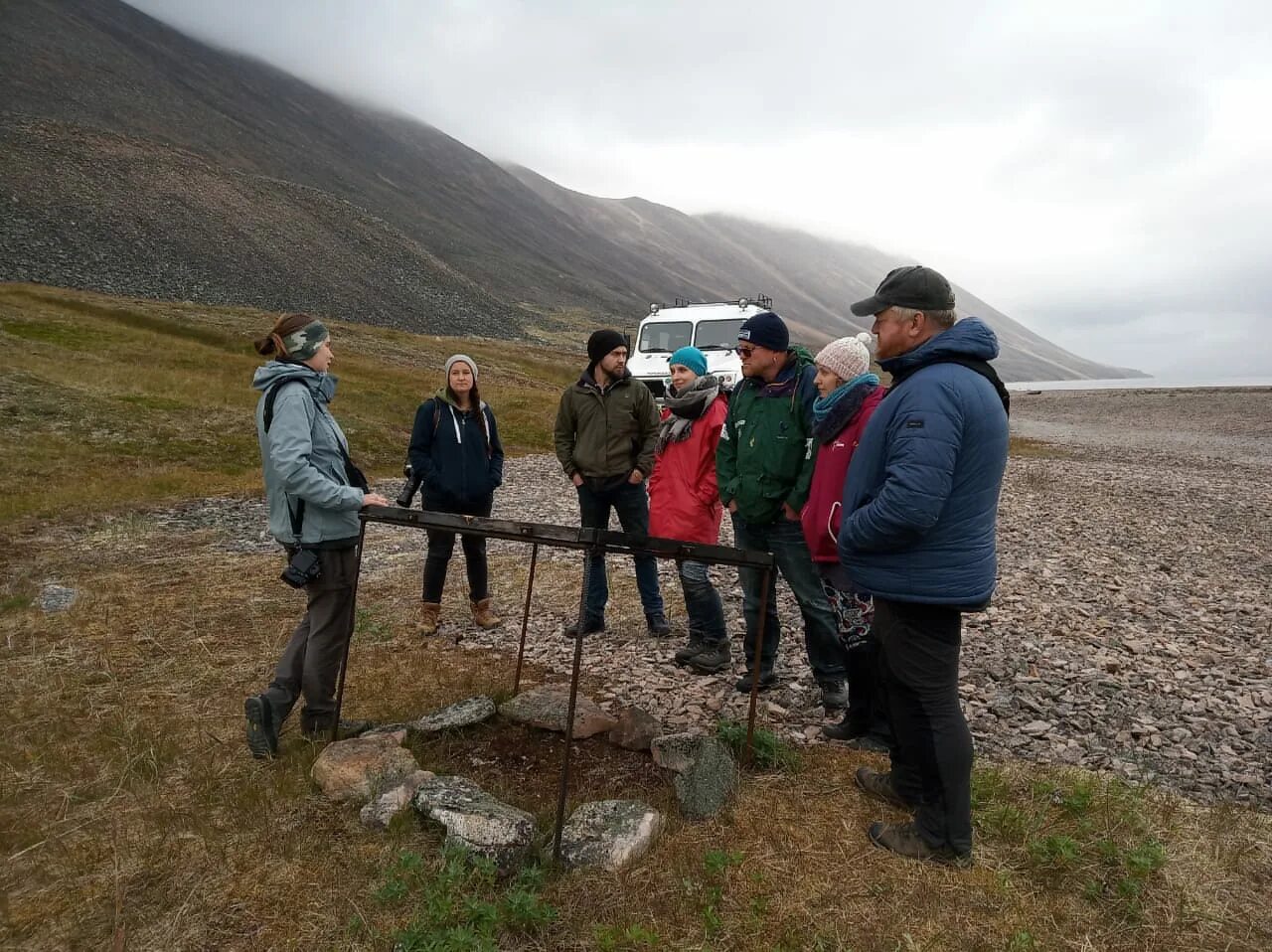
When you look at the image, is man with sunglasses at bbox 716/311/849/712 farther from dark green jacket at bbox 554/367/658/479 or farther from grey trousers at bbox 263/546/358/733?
grey trousers at bbox 263/546/358/733

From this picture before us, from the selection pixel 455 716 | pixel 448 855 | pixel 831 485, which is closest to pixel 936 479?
pixel 831 485

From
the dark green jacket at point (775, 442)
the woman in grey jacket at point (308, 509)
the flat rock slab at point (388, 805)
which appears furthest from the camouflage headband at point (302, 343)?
the dark green jacket at point (775, 442)

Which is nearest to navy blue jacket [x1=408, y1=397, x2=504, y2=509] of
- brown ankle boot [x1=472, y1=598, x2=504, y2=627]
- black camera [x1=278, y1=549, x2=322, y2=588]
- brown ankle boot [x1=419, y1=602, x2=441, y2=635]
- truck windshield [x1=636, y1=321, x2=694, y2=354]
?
brown ankle boot [x1=419, y1=602, x2=441, y2=635]

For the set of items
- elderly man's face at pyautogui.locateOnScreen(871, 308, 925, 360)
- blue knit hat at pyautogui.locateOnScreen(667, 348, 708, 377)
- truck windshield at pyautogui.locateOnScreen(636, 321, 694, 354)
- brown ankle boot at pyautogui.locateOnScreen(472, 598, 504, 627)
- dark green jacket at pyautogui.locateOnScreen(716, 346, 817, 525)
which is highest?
truck windshield at pyautogui.locateOnScreen(636, 321, 694, 354)

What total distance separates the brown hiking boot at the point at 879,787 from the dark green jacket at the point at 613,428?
3.44 metres

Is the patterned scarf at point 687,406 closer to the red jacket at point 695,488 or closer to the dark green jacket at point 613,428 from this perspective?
the red jacket at point 695,488

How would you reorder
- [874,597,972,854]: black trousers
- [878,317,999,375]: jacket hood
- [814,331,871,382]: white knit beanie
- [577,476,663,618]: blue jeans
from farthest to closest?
1. [577,476,663,618]: blue jeans
2. [814,331,871,382]: white knit beanie
3. [874,597,972,854]: black trousers
4. [878,317,999,375]: jacket hood

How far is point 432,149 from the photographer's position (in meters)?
197

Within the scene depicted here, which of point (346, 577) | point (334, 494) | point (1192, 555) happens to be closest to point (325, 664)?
point (346, 577)

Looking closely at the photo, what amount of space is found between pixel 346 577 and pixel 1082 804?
504 cm

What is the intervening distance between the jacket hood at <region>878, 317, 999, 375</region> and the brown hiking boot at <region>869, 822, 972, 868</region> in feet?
8.59

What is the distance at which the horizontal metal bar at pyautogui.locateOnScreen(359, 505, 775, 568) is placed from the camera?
14.0 feet

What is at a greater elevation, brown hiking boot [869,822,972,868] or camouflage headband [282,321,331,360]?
camouflage headband [282,321,331,360]

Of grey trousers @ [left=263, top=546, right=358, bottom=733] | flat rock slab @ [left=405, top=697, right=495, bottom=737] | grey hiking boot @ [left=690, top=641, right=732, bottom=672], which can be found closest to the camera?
grey trousers @ [left=263, top=546, right=358, bottom=733]
